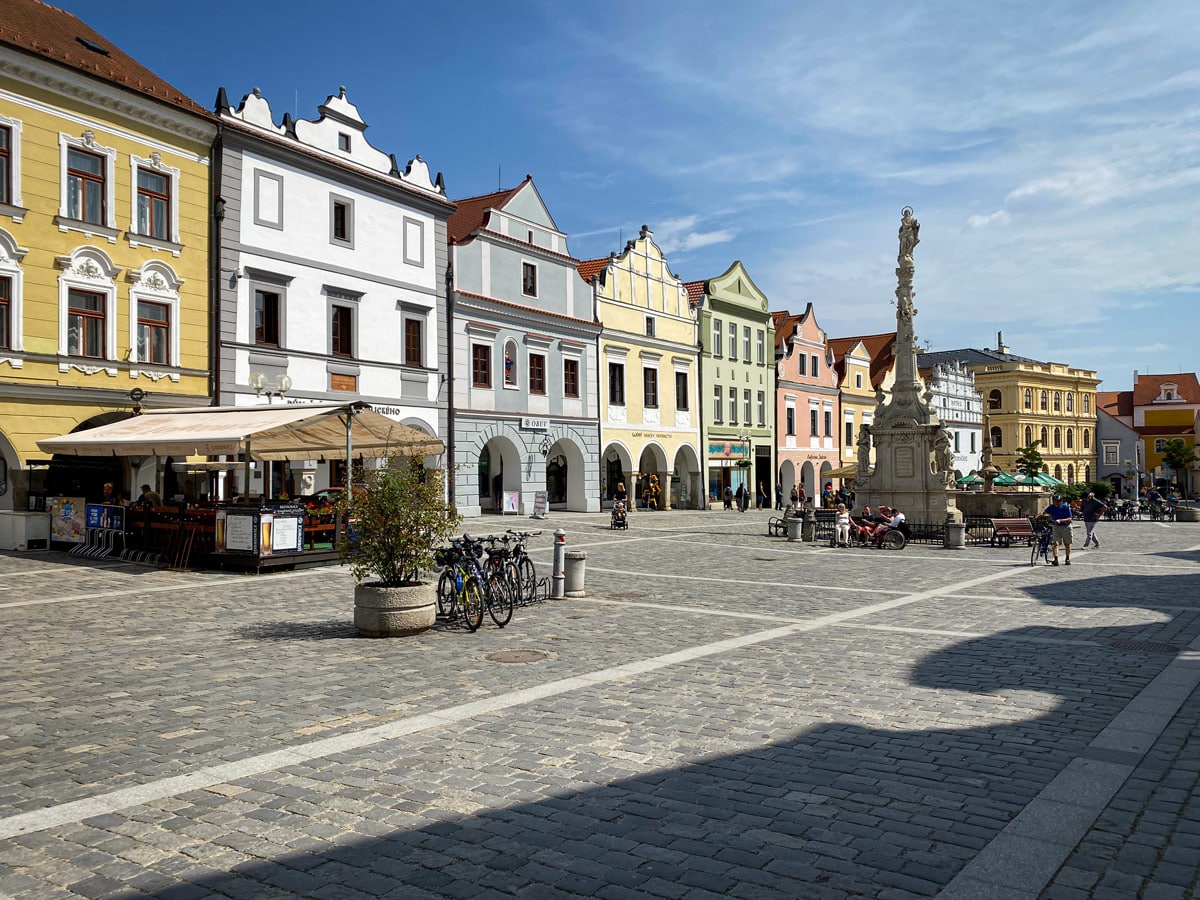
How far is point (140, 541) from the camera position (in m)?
20.3

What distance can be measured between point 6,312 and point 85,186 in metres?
3.93

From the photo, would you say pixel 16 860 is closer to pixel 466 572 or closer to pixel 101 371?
pixel 466 572

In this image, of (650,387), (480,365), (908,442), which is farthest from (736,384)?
(908,442)

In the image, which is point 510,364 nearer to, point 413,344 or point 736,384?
point 413,344

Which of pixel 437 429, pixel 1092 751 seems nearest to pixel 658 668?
pixel 1092 751

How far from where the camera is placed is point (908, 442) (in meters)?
29.3

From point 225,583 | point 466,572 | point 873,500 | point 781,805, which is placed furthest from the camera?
point 873,500

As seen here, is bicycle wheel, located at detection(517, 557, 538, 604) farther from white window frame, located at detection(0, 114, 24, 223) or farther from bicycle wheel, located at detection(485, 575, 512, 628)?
white window frame, located at detection(0, 114, 24, 223)

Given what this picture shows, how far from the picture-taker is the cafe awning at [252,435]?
19.0 m

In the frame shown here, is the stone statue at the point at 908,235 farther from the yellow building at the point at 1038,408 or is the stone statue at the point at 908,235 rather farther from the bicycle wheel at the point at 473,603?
the yellow building at the point at 1038,408

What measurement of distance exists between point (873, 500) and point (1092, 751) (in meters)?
23.8

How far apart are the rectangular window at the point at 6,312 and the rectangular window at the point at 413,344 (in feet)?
42.6

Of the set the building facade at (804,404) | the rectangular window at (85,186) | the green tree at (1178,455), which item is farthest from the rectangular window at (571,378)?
the green tree at (1178,455)

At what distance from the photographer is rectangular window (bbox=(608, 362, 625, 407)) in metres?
43.7
